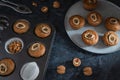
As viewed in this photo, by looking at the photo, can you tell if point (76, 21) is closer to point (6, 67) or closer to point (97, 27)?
point (97, 27)

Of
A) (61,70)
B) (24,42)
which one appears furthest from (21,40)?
(61,70)

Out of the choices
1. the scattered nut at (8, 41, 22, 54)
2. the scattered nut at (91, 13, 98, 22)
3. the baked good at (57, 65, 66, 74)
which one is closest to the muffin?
the scattered nut at (8, 41, 22, 54)

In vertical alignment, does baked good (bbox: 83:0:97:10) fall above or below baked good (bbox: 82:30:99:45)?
above

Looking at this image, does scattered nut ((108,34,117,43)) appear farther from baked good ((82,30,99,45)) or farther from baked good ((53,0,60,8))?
baked good ((53,0,60,8))

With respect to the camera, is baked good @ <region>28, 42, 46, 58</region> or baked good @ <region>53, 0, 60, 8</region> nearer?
baked good @ <region>28, 42, 46, 58</region>

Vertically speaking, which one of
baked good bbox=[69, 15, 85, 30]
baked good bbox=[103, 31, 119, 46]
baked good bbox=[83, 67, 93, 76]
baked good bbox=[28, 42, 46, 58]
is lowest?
baked good bbox=[83, 67, 93, 76]

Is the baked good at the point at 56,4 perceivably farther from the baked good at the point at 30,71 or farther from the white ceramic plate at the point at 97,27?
the baked good at the point at 30,71
